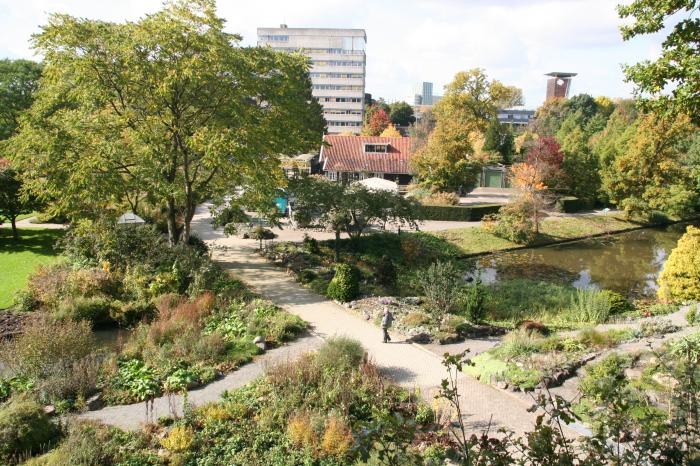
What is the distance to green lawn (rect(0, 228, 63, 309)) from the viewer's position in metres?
16.5

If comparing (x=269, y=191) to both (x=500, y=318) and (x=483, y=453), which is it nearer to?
(x=500, y=318)

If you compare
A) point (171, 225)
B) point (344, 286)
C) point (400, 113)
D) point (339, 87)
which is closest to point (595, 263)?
point (344, 286)

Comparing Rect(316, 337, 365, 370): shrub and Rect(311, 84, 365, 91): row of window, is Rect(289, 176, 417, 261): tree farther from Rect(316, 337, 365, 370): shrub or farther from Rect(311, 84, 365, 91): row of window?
Rect(311, 84, 365, 91): row of window

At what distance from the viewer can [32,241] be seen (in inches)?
877

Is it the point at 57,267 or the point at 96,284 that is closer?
the point at 96,284

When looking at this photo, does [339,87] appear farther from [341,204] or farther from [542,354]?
[542,354]

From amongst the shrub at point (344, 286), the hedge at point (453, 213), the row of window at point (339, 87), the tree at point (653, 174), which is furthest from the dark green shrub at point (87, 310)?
the row of window at point (339, 87)

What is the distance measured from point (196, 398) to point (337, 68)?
85.3 metres

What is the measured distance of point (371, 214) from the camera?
2106cm

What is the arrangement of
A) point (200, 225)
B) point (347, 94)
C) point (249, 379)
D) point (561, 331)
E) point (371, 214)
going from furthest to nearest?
point (347, 94) < point (200, 225) < point (371, 214) < point (561, 331) < point (249, 379)

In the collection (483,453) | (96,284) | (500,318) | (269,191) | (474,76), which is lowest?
(500,318)

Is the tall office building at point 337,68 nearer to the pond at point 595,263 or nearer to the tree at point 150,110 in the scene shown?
the pond at point 595,263

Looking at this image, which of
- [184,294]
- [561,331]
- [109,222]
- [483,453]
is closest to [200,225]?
[109,222]

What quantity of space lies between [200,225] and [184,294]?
47.1 feet
